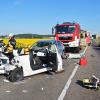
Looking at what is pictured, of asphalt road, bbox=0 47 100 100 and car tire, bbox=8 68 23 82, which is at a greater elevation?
car tire, bbox=8 68 23 82

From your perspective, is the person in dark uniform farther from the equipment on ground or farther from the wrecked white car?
the equipment on ground

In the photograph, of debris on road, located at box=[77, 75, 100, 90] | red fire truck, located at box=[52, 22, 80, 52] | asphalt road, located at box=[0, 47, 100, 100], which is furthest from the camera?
red fire truck, located at box=[52, 22, 80, 52]

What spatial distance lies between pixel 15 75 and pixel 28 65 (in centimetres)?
98

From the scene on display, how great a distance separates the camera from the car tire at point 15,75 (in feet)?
39.6

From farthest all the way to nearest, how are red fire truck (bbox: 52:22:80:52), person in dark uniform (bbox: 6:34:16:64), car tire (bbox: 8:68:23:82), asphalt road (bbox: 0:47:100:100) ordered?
1. red fire truck (bbox: 52:22:80:52)
2. person in dark uniform (bbox: 6:34:16:64)
3. car tire (bbox: 8:68:23:82)
4. asphalt road (bbox: 0:47:100:100)

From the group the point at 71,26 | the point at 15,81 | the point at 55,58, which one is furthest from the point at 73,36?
the point at 15,81

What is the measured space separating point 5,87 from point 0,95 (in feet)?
4.57

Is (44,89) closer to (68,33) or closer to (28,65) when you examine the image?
(28,65)

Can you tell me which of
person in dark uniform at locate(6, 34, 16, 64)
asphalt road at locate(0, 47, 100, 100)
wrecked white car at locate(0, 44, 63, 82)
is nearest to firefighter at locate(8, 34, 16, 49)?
person in dark uniform at locate(6, 34, 16, 64)

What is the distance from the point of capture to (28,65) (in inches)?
510

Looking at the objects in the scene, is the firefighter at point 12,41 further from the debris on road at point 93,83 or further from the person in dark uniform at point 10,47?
the debris on road at point 93,83

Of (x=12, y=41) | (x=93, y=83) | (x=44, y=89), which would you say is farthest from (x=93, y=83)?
(x=12, y=41)

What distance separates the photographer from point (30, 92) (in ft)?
32.5

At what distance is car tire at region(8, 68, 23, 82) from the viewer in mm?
12085
